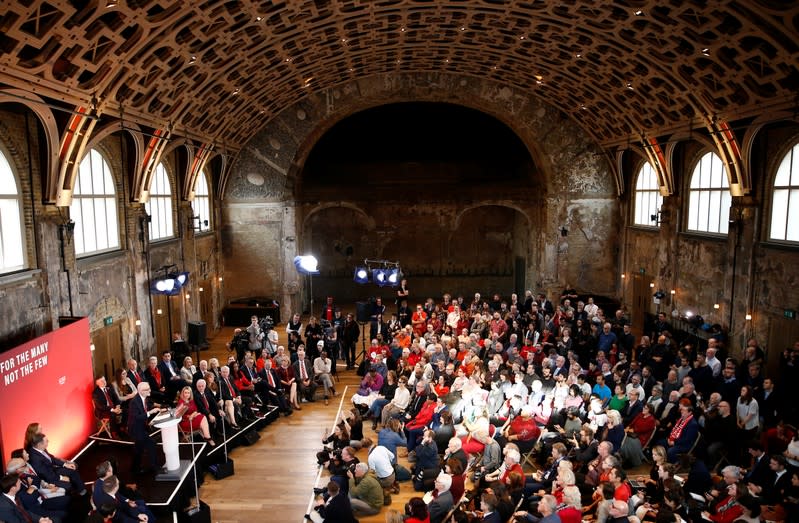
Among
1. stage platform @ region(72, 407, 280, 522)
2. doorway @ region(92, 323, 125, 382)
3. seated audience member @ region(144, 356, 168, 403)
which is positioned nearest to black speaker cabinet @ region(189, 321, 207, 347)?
doorway @ region(92, 323, 125, 382)

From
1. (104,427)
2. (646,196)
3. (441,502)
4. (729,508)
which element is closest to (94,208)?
(104,427)

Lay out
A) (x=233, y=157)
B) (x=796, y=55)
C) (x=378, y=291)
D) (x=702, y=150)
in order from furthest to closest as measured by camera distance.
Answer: (x=378, y=291) < (x=233, y=157) < (x=702, y=150) < (x=796, y=55)

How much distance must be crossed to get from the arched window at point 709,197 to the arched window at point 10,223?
17.4 m

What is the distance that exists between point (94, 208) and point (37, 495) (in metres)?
8.23

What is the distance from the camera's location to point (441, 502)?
8.04 m

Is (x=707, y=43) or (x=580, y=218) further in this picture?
(x=580, y=218)

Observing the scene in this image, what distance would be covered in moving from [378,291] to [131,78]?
59.1 feet

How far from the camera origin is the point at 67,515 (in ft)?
28.7

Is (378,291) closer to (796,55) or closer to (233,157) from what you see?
(233,157)

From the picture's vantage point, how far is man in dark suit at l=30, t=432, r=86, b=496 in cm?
862

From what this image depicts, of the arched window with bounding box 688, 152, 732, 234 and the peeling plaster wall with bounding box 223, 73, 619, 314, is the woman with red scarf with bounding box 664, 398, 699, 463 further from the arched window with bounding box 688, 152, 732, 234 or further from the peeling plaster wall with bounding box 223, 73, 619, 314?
the peeling plaster wall with bounding box 223, 73, 619, 314

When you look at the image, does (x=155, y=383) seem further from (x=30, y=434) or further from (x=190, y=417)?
(x=30, y=434)

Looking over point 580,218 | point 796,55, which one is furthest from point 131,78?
point 580,218

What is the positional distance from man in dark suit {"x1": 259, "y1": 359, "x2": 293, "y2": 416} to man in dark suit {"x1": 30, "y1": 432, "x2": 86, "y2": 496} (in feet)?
17.0
